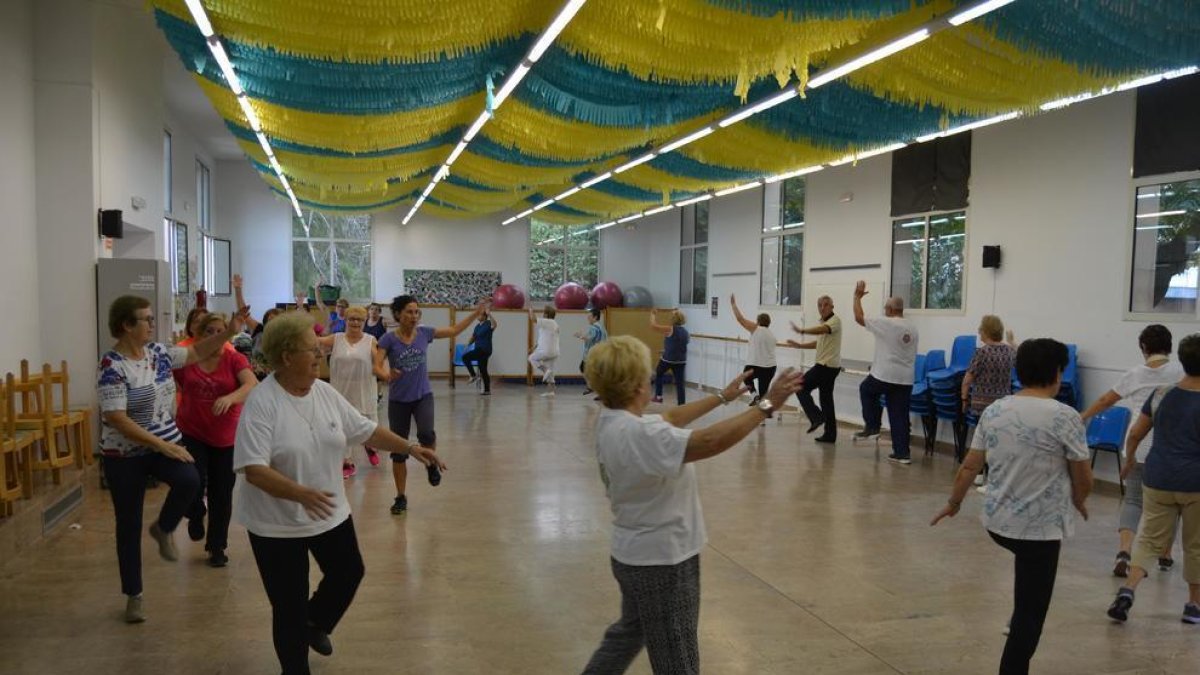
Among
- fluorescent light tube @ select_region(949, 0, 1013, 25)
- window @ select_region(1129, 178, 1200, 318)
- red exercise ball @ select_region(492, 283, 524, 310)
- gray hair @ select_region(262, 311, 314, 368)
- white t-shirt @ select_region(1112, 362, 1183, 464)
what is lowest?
white t-shirt @ select_region(1112, 362, 1183, 464)

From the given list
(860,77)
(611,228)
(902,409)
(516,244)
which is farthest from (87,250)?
(611,228)

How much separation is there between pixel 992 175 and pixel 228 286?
14538 mm

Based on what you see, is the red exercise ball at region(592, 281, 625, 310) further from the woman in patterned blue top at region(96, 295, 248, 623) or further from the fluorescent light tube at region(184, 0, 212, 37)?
the woman in patterned blue top at region(96, 295, 248, 623)

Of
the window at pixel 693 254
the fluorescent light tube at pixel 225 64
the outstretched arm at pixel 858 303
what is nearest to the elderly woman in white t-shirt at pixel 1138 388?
the outstretched arm at pixel 858 303

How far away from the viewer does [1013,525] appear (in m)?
2.90

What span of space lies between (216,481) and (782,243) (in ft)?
32.9

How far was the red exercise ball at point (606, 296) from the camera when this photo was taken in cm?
1727

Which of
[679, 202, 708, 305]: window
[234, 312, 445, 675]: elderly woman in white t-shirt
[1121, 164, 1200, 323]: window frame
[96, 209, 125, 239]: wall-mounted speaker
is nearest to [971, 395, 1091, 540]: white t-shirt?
[234, 312, 445, 675]: elderly woman in white t-shirt

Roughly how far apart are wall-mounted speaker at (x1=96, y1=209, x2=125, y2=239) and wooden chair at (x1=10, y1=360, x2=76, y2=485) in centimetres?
181

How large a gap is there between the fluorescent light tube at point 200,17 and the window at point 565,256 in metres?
14.2

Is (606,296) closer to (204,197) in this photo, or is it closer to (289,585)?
(204,197)

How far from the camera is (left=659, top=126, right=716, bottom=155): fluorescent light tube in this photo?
7.14 meters

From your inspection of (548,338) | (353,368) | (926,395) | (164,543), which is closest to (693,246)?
(548,338)

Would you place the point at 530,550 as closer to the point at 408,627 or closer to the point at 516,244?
the point at 408,627
